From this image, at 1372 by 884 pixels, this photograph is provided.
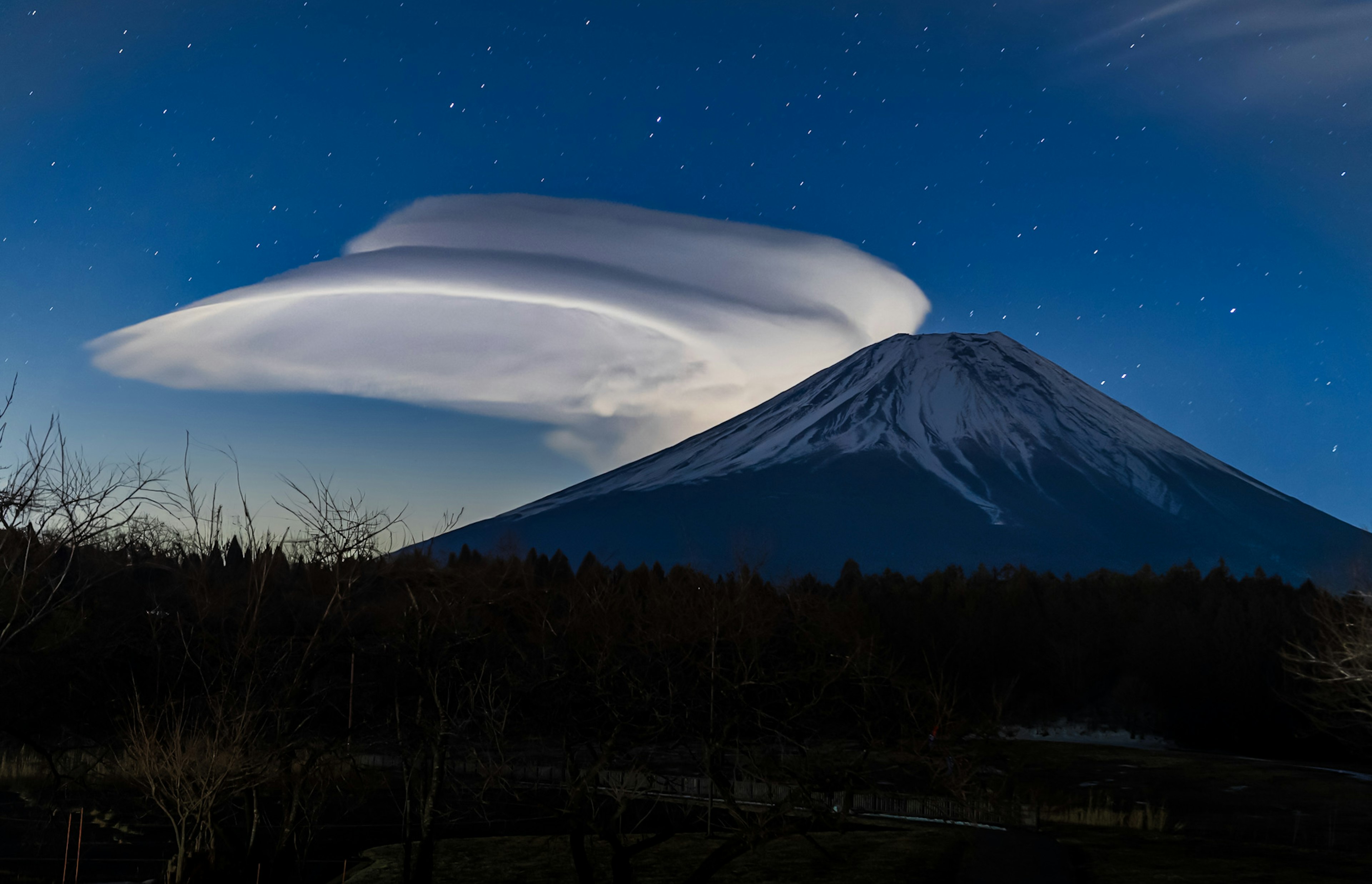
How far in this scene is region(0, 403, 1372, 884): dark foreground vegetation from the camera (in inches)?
805

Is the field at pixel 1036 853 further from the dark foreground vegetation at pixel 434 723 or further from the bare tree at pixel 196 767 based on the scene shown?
the bare tree at pixel 196 767

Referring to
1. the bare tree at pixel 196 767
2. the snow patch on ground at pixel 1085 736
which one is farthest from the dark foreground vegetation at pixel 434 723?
the snow patch on ground at pixel 1085 736

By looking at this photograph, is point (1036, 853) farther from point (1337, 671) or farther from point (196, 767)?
point (1337, 671)

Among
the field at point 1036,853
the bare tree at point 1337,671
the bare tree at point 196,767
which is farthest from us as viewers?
the bare tree at point 1337,671

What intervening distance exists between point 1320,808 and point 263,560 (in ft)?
122

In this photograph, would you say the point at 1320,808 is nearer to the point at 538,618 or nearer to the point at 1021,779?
the point at 1021,779

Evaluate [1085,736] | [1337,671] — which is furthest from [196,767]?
[1085,736]

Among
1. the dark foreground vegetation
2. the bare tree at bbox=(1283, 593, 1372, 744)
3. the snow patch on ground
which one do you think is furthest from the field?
the snow patch on ground

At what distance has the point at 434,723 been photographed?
22.5 m

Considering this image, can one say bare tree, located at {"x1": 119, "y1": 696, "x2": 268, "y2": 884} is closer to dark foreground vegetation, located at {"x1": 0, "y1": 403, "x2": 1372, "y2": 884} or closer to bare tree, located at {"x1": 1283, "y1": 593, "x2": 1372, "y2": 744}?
dark foreground vegetation, located at {"x1": 0, "y1": 403, "x2": 1372, "y2": 884}

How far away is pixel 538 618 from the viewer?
32.7m

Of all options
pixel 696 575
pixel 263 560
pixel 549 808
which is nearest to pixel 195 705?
pixel 263 560

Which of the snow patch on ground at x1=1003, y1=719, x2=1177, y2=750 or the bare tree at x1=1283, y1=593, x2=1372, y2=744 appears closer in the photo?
the bare tree at x1=1283, y1=593, x2=1372, y2=744

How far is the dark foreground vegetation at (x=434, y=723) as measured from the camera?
20.5m
